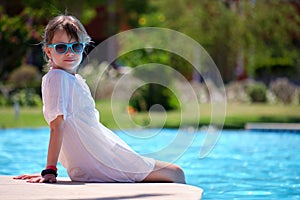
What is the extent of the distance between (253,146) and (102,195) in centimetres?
687

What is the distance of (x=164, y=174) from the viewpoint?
4.71 m

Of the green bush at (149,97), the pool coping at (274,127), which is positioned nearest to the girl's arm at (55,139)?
the pool coping at (274,127)

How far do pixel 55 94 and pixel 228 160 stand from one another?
5017 mm

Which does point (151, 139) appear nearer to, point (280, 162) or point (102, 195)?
point (280, 162)

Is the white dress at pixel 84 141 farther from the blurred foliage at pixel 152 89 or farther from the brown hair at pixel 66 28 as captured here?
the blurred foliage at pixel 152 89

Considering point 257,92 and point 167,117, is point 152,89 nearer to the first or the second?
point 167,117

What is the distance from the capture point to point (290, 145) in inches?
423

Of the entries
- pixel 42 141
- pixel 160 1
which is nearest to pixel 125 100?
pixel 42 141

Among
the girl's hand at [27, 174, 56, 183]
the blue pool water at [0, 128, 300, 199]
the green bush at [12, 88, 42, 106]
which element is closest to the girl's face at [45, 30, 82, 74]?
the girl's hand at [27, 174, 56, 183]

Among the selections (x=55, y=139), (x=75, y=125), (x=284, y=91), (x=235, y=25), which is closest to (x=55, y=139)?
(x=55, y=139)

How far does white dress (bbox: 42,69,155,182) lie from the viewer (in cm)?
442

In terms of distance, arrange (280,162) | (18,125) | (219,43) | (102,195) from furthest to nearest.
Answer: (219,43) → (18,125) → (280,162) → (102,195)

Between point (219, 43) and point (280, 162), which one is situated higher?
point (219, 43)

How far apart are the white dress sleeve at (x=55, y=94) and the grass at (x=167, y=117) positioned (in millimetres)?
7011
